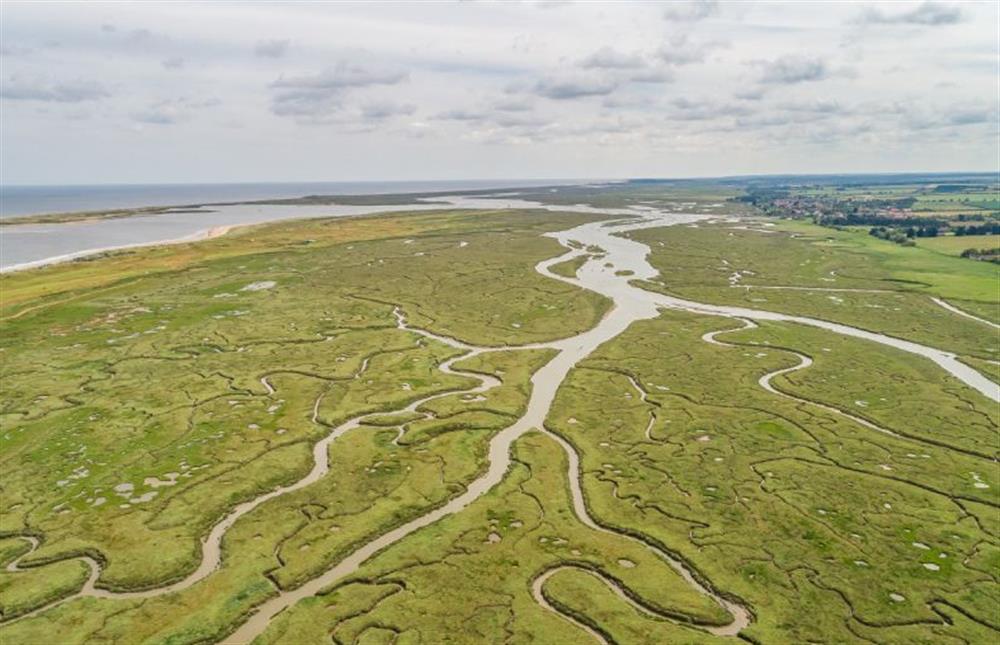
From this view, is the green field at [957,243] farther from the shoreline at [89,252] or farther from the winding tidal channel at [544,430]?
the shoreline at [89,252]

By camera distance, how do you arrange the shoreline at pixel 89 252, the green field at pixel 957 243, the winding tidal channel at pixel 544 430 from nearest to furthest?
the winding tidal channel at pixel 544 430 < the shoreline at pixel 89 252 < the green field at pixel 957 243

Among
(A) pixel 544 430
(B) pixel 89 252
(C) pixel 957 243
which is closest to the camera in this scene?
(A) pixel 544 430

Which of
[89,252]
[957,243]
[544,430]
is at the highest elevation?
[89,252]

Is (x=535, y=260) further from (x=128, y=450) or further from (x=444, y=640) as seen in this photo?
(x=444, y=640)

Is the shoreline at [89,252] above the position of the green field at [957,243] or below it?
above

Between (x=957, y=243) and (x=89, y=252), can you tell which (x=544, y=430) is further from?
(x=957, y=243)

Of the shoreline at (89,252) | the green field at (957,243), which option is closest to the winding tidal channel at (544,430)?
the green field at (957,243)

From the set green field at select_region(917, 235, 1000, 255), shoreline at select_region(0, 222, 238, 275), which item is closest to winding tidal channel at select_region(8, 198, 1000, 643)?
green field at select_region(917, 235, 1000, 255)

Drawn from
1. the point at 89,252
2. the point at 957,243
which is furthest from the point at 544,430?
the point at 957,243

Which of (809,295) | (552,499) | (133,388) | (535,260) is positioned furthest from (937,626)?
(535,260)

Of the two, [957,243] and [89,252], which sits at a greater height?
[89,252]

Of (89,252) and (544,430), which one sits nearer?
(544,430)
